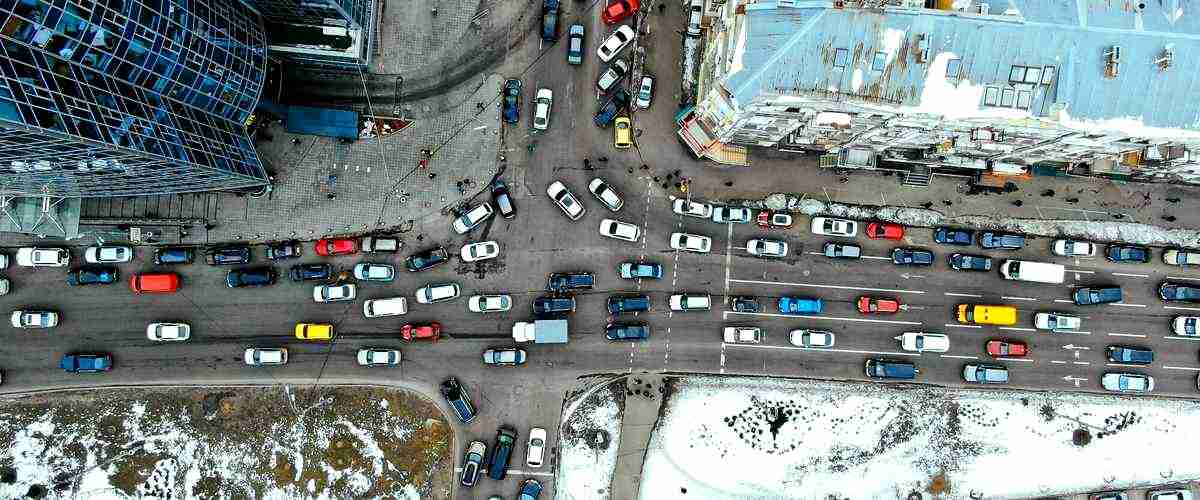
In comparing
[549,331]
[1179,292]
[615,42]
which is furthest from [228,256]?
[1179,292]

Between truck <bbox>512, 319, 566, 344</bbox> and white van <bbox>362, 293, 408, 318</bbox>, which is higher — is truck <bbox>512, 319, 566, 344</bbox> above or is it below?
below

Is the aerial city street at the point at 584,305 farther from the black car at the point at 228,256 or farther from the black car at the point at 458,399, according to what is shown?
the black car at the point at 458,399

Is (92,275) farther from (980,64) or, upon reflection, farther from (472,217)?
(980,64)

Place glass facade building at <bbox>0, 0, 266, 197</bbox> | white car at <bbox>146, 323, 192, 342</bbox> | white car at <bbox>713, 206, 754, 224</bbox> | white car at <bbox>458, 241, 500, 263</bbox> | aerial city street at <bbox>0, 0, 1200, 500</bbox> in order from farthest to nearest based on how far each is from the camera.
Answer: white car at <bbox>713, 206, 754, 224</bbox> → white car at <bbox>458, 241, 500, 263</bbox> → aerial city street at <bbox>0, 0, 1200, 500</bbox> → white car at <bbox>146, 323, 192, 342</bbox> → glass facade building at <bbox>0, 0, 266, 197</bbox>

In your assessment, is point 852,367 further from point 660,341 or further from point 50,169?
point 50,169

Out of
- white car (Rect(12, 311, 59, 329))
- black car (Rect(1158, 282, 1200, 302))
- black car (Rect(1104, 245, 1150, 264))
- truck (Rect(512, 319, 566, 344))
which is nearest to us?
white car (Rect(12, 311, 59, 329))

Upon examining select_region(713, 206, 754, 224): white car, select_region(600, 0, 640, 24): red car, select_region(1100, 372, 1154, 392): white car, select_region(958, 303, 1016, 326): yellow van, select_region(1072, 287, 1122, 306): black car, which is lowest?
select_region(1100, 372, 1154, 392): white car

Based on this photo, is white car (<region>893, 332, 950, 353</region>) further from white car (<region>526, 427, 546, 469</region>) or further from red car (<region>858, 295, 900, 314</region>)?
white car (<region>526, 427, 546, 469</region>)

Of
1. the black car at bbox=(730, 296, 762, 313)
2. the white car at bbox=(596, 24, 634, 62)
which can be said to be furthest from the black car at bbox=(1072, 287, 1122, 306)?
the white car at bbox=(596, 24, 634, 62)
